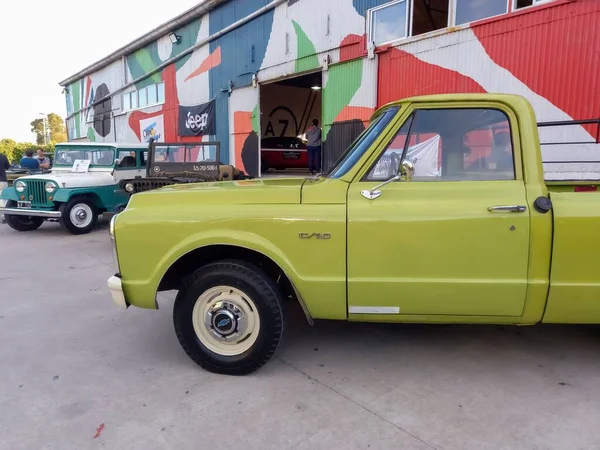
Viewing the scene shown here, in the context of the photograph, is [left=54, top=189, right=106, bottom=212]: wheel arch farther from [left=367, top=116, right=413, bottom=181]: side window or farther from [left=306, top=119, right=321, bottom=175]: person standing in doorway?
[left=367, top=116, right=413, bottom=181]: side window

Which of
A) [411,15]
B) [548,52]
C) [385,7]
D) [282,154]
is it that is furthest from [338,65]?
[282,154]

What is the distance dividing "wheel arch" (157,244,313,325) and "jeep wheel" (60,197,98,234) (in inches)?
249

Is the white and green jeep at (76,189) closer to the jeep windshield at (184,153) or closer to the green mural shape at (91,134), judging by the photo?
the jeep windshield at (184,153)

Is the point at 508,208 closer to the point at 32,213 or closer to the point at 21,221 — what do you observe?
the point at 32,213

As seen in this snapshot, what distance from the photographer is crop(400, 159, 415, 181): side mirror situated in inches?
107

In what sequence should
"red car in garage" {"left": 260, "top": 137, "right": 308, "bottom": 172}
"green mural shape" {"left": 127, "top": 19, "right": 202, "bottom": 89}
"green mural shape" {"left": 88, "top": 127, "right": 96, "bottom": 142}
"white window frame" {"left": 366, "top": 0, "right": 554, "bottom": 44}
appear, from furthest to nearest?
"green mural shape" {"left": 88, "top": 127, "right": 96, "bottom": 142} < "green mural shape" {"left": 127, "top": 19, "right": 202, "bottom": 89} < "red car in garage" {"left": 260, "top": 137, "right": 308, "bottom": 172} < "white window frame" {"left": 366, "top": 0, "right": 554, "bottom": 44}

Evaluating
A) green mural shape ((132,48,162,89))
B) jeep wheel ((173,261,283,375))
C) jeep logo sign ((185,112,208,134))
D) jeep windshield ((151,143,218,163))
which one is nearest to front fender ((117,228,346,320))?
jeep wheel ((173,261,283,375))

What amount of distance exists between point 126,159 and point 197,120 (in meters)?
6.95

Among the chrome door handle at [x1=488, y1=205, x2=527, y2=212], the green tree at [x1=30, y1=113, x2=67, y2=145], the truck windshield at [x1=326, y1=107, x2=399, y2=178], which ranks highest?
the green tree at [x1=30, y1=113, x2=67, y2=145]

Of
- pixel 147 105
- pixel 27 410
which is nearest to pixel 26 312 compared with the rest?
pixel 27 410

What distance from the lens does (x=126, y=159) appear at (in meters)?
9.60

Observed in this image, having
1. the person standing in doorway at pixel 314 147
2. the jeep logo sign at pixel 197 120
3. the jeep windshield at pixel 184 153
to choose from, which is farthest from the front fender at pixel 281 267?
the jeep logo sign at pixel 197 120

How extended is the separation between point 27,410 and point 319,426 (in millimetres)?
1767

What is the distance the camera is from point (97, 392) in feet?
9.18
